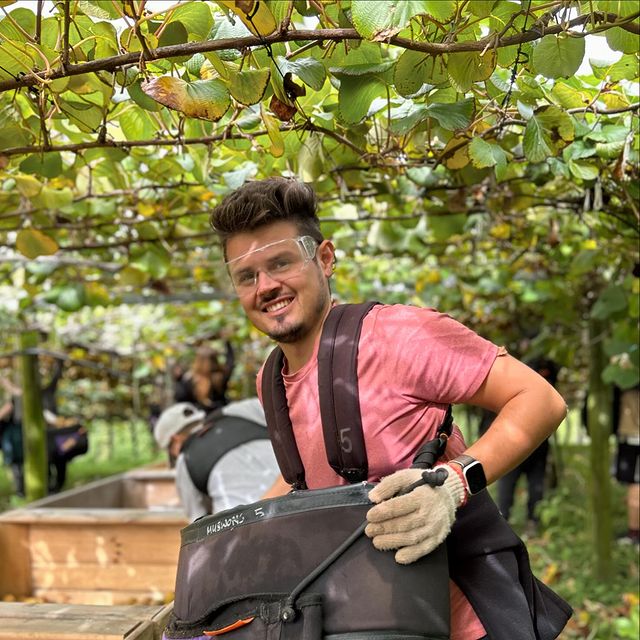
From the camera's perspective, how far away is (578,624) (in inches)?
219

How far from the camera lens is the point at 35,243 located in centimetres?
297

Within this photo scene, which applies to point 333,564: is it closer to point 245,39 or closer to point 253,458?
point 245,39

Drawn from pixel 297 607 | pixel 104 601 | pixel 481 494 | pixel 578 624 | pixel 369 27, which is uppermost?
pixel 369 27

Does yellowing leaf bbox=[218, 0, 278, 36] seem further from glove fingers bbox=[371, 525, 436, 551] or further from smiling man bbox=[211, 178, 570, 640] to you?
glove fingers bbox=[371, 525, 436, 551]

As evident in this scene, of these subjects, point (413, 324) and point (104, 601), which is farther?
point (104, 601)

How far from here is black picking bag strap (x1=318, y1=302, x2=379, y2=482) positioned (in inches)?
64.4

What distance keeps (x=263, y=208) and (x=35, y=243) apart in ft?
4.82

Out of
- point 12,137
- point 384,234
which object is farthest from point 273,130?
point 384,234

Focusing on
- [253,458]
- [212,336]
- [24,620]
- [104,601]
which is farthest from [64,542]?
[212,336]

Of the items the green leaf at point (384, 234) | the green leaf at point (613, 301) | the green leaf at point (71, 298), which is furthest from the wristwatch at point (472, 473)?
the green leaf at point (71, 298)

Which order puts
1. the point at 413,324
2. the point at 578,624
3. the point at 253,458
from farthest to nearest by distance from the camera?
1. the point at 578,624
2. the point at 253,458
3. the point at 413,324

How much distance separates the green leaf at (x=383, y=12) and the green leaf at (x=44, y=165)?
1364mm

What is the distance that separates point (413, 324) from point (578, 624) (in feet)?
15.4

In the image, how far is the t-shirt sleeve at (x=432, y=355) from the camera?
63.6 inches
